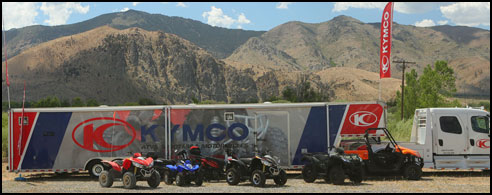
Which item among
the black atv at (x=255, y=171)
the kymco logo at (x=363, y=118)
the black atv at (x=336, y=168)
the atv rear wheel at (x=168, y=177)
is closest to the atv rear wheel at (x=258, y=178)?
the black atv at (x=255, y=171)

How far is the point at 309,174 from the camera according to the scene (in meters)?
13.5

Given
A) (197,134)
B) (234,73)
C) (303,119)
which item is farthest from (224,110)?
(234,73)

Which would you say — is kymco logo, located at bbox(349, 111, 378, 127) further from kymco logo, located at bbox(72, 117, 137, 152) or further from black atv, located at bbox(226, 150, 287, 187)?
kymco logo, located at bbox(72, 117, 137, 152)

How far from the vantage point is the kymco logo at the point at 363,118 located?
49.1ft

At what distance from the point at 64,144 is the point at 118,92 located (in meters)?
86.7

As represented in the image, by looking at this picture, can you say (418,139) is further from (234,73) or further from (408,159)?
(234,73)

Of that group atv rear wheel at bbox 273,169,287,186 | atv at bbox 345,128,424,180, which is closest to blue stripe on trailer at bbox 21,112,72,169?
atv rear wheel at bbox 273,169,287,186

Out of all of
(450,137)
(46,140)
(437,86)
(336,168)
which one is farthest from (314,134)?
(437,86)

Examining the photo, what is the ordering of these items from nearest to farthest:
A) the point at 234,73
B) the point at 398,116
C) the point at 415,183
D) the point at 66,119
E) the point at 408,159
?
the point at 415,183
the point at 408,159
the point at 66,119
the point at 398,116
the point at 234,73

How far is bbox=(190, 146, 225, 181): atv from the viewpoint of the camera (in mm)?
14055

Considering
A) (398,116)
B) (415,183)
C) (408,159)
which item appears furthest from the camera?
(398,116)

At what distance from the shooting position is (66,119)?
599 inches

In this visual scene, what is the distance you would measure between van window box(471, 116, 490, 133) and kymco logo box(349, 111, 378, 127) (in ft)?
10.3

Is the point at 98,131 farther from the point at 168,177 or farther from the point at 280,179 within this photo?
the point at 280,179
